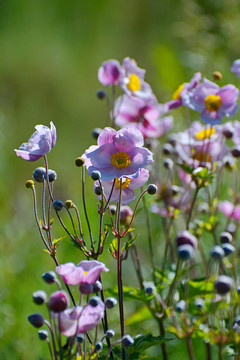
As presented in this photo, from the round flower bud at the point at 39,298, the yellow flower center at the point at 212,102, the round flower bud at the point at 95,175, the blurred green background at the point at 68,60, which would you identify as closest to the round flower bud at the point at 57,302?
the round flower bud at the point at 39,298

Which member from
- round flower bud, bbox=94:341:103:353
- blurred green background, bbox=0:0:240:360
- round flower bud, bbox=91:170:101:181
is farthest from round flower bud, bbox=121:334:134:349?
blurred green background, bbox=0:0:240:360

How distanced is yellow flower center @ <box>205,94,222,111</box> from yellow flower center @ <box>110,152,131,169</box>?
0.22 metres

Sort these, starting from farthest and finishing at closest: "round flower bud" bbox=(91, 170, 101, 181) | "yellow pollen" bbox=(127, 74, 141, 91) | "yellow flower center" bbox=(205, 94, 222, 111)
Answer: "yellow pollen" bbox=(127, 74, 141, 91), "yellow flower center" bbox=(205, 94, 222, 111), "round flower bud" bbox=(91, 170, 101, 181)

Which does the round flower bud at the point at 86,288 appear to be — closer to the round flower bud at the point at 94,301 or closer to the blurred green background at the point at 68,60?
the round flower bud at the point at 94,301

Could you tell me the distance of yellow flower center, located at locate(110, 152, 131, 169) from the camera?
2.34ft

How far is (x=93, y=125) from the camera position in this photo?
152 inches

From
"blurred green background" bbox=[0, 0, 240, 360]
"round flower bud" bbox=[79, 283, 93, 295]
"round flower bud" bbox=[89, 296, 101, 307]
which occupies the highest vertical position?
"round flower bud" bbox=[79, 283, 93, 295]

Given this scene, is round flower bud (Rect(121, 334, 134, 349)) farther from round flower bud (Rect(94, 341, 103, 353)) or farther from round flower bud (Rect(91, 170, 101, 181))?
round flower bud (Rect(91, 170, 101, 181))

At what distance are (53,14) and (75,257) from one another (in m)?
3.39

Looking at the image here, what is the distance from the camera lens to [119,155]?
0.72m

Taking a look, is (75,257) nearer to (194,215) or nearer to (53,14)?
(194,215)

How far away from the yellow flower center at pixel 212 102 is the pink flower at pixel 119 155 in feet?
0.70

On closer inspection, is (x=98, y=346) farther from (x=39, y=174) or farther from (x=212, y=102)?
(x=212, y=102)

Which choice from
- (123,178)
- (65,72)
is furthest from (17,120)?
(123,178)
